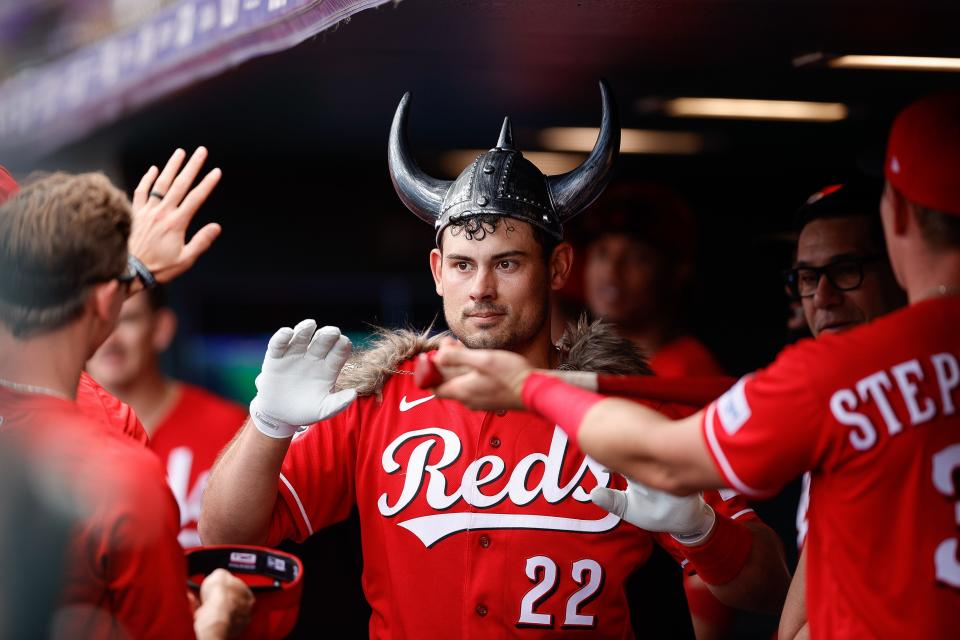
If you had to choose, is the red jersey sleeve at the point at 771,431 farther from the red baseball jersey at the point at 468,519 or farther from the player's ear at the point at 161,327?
the player's ear at the point at 161,327

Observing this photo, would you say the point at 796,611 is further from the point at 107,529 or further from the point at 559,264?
the point at 107,529

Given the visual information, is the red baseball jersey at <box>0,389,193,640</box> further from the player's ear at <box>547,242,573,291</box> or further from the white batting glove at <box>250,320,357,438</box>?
the player's ear at <box>547,242,573,291</box>

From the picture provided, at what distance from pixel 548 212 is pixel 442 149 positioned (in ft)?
10.3

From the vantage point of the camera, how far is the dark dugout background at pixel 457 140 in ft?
9.26

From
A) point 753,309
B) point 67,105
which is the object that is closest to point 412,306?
point 753,309

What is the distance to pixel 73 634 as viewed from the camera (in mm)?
1695

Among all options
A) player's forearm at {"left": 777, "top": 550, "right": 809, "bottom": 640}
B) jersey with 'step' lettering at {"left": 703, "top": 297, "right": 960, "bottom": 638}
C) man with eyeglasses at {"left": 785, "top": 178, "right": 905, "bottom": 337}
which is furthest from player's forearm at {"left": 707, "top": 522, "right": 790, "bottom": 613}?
jersey with 'step' lettering at {"left": 703, "top": 297, "right": 960, "bottom": 638}

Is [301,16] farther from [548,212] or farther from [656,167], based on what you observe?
[656,167]

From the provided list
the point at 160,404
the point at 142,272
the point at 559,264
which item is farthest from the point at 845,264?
the point at 160,404

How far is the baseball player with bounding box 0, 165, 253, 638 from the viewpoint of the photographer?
1.69 meters

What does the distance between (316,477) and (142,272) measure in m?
0.63

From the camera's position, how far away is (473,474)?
2512 mm

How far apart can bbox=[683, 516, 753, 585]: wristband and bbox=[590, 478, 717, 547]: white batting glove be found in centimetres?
10

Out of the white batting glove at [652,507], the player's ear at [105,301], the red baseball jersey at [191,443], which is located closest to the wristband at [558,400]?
the white batting glove at [652,507]
